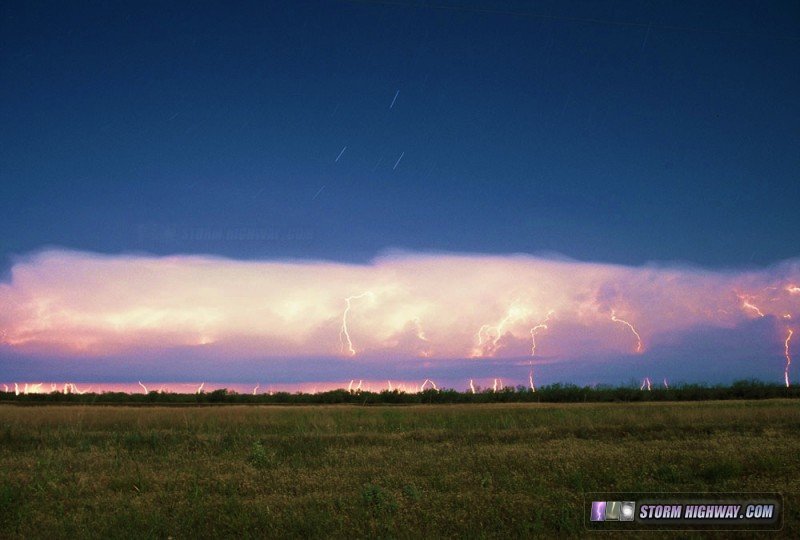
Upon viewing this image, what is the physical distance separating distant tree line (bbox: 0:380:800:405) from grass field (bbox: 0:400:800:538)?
31355 mm

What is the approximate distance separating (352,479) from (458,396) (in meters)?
40.7

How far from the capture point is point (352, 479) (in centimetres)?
1289

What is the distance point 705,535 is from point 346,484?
253 inches

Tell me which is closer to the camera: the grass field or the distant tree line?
the grass field

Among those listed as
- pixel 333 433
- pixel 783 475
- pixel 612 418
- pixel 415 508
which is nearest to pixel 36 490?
pixel 415 508

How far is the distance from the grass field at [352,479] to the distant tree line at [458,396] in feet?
103

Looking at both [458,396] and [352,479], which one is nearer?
[352,479]

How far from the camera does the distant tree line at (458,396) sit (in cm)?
5216

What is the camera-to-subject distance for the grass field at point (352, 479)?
10141 millimetres

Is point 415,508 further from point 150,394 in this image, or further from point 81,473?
point 150,394

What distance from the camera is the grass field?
10141 mm

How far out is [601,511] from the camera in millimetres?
10352

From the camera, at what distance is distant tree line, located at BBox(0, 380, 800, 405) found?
52.2 m

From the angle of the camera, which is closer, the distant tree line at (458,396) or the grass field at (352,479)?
the grass field at (352,479)
